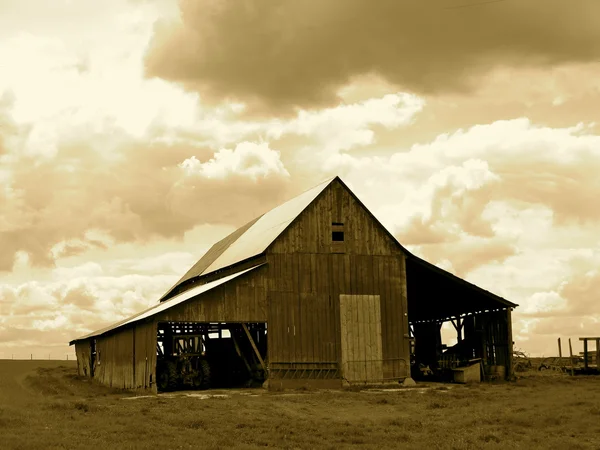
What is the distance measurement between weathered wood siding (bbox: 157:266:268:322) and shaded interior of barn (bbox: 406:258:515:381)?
28.3 feet

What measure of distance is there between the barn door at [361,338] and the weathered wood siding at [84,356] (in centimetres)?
2225

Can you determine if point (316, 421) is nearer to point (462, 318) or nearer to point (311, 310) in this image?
point (311, 310)

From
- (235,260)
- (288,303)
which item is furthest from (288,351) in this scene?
(235,260)

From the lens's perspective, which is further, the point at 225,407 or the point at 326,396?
the point at 326,396

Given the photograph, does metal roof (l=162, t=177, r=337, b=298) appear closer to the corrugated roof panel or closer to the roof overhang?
the corrugated roof panel

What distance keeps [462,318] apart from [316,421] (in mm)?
26311

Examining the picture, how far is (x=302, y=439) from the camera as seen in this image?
2105cm

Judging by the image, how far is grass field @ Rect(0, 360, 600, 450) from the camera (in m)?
20.4

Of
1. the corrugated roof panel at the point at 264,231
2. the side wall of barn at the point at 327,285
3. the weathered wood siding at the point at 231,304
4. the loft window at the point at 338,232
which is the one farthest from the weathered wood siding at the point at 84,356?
the loft window at the point at 338,232

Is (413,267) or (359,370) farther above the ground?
(413,267)

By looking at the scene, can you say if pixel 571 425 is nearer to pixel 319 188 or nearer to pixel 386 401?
pixel 386 401

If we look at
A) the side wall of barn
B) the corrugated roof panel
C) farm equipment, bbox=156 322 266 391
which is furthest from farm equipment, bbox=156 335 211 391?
the corrugated roof panel

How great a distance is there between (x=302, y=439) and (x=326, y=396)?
12176mm

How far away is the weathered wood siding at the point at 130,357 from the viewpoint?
36.6 m
